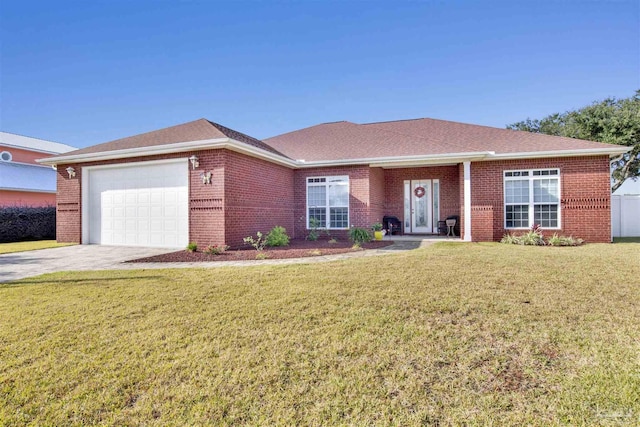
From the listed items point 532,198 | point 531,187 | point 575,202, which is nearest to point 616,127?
point 575,202

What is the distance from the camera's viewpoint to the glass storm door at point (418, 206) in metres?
14.7

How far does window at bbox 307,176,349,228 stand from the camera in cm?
1322

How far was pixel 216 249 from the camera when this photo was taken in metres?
8.89

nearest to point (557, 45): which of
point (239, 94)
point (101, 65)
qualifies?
point (239, 94)

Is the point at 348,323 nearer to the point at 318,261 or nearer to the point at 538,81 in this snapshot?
the point at 318,261

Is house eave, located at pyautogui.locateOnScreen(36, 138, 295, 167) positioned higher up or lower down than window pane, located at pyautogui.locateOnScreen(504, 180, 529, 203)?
higher up

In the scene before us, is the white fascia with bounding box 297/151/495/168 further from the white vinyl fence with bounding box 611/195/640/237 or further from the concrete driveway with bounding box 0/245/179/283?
the white vinyl fence with bounding box 611/195/640/237

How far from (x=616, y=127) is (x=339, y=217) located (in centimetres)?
1611

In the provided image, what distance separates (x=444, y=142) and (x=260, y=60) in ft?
28.4

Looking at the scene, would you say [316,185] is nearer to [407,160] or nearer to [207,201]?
[407,160]

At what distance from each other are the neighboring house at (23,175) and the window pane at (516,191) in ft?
88.4

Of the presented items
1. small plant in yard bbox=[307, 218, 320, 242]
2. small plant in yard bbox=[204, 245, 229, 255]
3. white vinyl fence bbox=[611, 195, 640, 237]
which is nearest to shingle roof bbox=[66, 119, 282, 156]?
small plant in yard bbox=[204, 245, 229, 255]

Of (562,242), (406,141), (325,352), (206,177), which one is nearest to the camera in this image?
(325,352)

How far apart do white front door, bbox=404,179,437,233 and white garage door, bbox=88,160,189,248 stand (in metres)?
9.56
